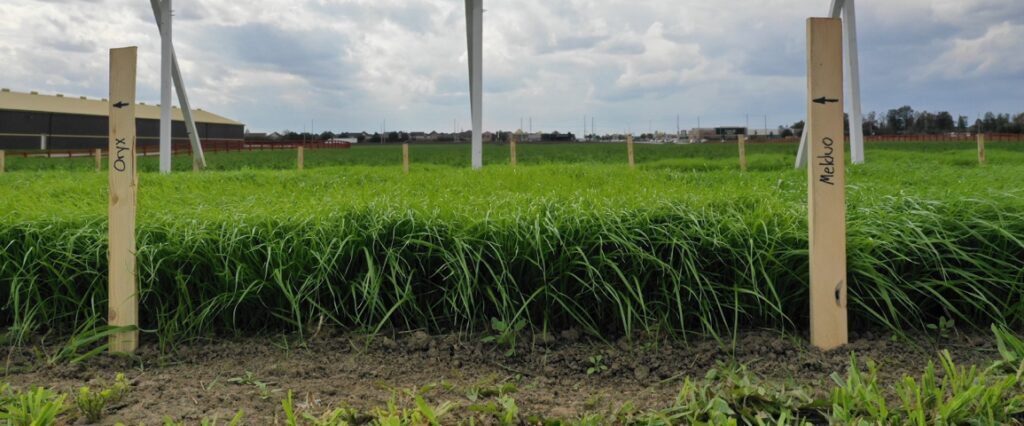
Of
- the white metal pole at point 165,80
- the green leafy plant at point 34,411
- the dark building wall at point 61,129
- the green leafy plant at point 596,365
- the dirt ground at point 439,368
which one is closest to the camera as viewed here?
the green leafy plant at point 34,411

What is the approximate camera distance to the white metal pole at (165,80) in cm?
→ 1045

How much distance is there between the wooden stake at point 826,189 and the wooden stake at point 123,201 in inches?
113

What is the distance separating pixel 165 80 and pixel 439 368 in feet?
34.6

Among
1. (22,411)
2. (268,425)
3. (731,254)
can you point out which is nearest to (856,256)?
(731,254)

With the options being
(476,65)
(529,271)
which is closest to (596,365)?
(529,271)

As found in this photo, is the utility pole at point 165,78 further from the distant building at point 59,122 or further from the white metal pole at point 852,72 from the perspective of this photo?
the distant building at point 59,122

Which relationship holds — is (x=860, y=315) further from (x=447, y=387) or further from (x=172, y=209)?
(x=172, y=209)

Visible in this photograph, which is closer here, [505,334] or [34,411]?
[34,411]

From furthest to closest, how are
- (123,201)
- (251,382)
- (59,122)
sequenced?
1. (59,122)
2. (123,201)
3. (251,382)

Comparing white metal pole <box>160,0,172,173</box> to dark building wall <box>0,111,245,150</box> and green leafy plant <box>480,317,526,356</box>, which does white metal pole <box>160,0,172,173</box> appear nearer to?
green leafy plant <box>480,317,526,356</box>

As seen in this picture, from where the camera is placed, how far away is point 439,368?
7.82 feet

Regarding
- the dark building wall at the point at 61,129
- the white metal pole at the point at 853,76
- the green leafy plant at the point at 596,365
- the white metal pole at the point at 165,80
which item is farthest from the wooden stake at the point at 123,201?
the dark building wall at the point at 61,129

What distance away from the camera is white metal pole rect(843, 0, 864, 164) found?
9.84m

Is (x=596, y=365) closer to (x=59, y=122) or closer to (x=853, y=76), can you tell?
(x=853, y=76)
